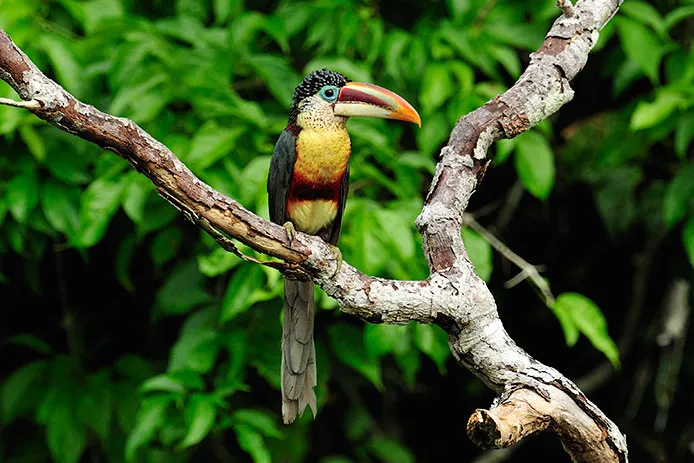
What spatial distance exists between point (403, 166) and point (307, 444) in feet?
5.15

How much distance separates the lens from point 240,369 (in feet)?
10.8

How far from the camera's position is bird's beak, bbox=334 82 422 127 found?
2.48 metres

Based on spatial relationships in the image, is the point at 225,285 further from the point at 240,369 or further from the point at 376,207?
the point at 376,207

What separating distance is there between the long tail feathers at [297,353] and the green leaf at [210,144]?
0.55m

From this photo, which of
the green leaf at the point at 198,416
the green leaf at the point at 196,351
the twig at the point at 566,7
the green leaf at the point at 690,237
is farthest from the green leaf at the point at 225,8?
the green leaf at the point at 690,237

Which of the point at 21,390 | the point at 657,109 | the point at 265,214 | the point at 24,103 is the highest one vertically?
the point at 657,109

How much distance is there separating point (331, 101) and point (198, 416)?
44.2 inches

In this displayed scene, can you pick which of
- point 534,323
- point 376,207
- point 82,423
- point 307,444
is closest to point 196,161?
point 376,207

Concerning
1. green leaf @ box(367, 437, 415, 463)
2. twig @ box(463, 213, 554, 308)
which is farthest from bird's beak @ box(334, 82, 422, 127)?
green leaf @ box(367, 437, 415, 463)

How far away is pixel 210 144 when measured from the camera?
3.12m

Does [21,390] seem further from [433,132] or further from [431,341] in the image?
[433,132]

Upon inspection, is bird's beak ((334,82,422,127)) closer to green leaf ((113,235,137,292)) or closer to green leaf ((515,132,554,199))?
green leaf ((515,132,554,199))

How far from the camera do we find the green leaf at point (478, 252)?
10.2 feet

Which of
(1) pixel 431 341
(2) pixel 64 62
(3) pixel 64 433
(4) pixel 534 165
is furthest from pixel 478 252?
(3) pixel 64 433
